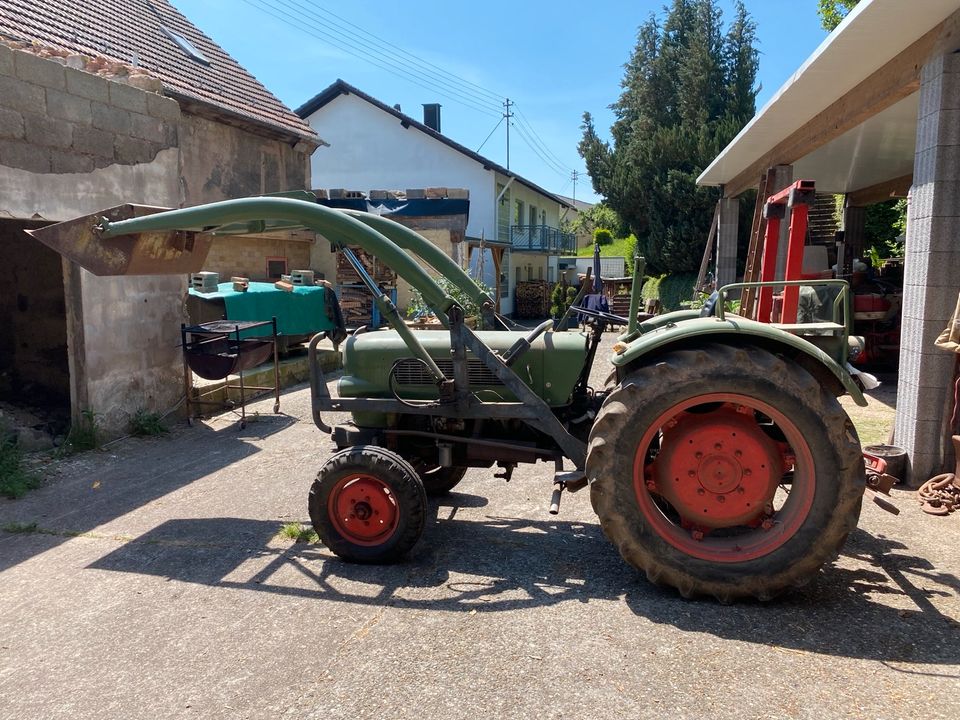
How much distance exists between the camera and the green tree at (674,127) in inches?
822

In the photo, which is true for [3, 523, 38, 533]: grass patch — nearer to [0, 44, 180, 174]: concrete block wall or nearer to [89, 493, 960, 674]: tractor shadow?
[89, 493, 960, 674]: tractor shadow

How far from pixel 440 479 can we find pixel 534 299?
21.7 meters

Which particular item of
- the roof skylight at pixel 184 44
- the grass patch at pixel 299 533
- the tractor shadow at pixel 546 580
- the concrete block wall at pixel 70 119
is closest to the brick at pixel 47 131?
the concrete block wall at pixel 70 119

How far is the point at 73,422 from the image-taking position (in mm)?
6367

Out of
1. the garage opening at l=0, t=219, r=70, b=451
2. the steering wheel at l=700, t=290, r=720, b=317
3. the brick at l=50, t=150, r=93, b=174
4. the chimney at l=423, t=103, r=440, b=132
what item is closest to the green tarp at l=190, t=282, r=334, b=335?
the garage opening at l=0, t=219, r=70, b=451

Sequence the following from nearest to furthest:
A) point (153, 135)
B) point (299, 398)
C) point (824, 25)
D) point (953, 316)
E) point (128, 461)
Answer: point (953, 316)
point (128, 461)
point (153, 135)
point (299, 398)
point (824, 25)

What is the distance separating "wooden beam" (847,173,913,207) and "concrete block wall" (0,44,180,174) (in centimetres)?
1198

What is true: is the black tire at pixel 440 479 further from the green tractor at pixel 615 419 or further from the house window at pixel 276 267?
the house window at pixel 276 267

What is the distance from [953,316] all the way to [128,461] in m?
6.42

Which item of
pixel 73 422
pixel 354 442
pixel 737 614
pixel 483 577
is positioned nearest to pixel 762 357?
pixel 737 614

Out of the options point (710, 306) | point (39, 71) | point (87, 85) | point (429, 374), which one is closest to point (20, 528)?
point (429, 374)

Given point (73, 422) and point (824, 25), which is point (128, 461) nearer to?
point (73, 422)

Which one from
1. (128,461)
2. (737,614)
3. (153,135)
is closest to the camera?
(737,614)

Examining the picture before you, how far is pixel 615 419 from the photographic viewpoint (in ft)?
10.6
